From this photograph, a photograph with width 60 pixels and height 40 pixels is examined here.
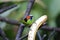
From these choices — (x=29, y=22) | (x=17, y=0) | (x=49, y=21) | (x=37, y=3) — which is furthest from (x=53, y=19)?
(x=29, y=22)

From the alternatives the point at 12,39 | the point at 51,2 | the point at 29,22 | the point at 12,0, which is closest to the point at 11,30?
the point at 12,39

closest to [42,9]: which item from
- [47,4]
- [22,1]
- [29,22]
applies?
[47,4]

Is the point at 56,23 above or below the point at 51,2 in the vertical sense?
Answer: below

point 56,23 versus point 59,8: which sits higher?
point 59,8

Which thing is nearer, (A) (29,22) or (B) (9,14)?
(A) (29,22)

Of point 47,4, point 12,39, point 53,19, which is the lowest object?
point 12,39

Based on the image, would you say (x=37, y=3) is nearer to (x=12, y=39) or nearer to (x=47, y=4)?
(x=47, y=4)

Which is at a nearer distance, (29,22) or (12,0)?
(29,22)

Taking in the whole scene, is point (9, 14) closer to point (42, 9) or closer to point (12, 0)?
point (12, 0)
